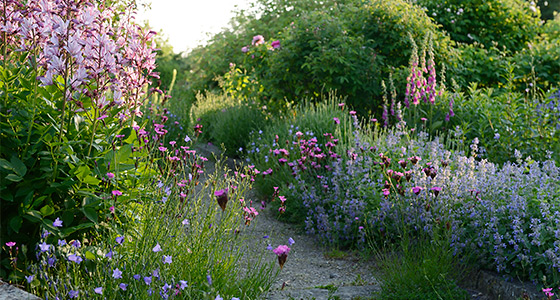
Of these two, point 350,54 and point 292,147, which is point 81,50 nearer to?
point 292,147

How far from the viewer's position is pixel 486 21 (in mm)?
10734

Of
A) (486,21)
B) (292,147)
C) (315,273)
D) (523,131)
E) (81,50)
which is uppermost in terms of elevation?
(81,50)

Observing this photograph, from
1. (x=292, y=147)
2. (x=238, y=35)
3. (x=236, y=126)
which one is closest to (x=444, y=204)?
(x=292, y=147)

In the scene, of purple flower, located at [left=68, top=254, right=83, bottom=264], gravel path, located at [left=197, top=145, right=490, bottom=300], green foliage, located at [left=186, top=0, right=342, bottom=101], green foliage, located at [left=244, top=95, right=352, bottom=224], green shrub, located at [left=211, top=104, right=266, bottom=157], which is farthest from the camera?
green foliage, located at [left=186, top=0, right=342, bottom=101]

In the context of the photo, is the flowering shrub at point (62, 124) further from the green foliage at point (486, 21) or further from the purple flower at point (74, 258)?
the green foliage at point (486, 21)

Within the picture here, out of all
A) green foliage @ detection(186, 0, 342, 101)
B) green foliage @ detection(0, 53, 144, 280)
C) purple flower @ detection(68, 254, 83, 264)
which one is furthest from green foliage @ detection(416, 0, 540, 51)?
purple flower @ detection(68, 254, 83, 264)

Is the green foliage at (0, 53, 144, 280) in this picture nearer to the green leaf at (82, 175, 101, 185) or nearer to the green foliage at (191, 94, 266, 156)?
the green leaf at (82, 175, 101, 185)

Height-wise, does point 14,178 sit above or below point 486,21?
below

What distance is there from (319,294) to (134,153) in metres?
1.47

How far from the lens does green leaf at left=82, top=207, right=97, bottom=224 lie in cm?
267

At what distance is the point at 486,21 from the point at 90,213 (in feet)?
33.5

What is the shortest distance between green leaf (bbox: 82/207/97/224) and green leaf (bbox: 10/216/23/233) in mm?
337

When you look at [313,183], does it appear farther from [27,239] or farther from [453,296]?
[27,239]

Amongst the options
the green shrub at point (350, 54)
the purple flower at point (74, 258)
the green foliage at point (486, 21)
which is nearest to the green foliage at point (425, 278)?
the purple flower at point (74, 258)
